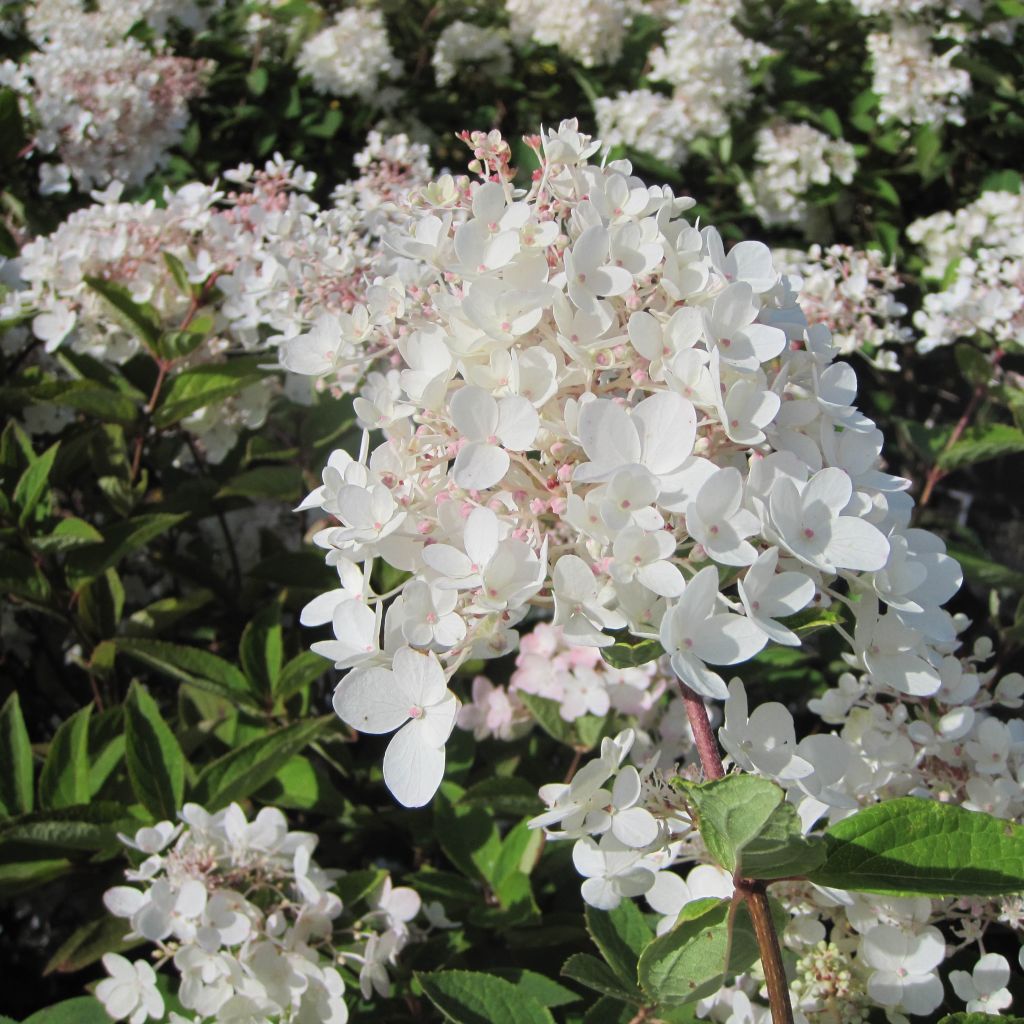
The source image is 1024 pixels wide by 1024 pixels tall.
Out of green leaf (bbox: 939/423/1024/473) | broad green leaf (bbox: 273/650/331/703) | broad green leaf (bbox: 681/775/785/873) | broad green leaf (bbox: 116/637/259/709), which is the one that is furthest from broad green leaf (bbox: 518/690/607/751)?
green leaf (bbox: 939/423/1024/473)

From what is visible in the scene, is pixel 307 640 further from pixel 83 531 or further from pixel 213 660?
pixel 83 531

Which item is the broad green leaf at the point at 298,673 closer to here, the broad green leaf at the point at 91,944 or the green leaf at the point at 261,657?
the green leaf at the point at 261,657

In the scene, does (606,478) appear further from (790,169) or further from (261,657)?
(790,169)

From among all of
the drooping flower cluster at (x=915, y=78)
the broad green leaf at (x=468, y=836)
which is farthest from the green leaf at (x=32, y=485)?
the drooping flower cluster at (x=915, y=78)

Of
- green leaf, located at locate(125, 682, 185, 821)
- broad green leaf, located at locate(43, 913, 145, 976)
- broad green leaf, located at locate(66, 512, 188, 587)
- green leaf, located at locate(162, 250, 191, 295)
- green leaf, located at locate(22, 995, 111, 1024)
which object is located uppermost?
green leaf, located at locate(162, 250, 191, 295)

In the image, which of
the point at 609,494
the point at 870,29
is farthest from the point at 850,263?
the point at 870,29

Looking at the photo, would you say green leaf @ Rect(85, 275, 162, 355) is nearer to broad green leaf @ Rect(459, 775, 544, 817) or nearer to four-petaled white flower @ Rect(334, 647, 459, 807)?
broad green leaf @ Rect(459, 775, 544, 817)
